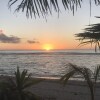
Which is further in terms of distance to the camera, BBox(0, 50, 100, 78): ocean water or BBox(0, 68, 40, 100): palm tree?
BBox(0, 50, 100, 78): ocean water

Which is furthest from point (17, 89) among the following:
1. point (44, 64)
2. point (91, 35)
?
point (44, 64)

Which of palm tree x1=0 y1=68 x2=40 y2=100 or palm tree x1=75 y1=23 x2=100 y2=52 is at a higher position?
palm tree x1=75 y1=23 x2=100 y2=52

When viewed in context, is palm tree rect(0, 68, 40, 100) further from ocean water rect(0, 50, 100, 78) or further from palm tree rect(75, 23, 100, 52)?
palm tree rect(75, 23, 100, 52)

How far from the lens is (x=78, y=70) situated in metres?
5.11

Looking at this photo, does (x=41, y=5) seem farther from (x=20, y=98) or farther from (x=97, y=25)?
(x=20, y=98)

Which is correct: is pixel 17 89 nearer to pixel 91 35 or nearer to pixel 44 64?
pixel 91 35

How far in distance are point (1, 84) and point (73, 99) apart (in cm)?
632

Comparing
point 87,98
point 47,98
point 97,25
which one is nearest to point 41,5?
point 97,25

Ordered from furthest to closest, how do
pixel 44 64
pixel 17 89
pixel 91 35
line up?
pixel 44 64 → pixel 17 89 → pixel 91 35

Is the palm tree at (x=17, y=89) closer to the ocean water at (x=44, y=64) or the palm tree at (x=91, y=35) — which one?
the ocean water at (x=44, y=64)

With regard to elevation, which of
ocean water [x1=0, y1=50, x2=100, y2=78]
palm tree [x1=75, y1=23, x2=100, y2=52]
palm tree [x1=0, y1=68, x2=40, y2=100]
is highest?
palm tree [x1=75, y1=23, x2=100, y2=52]

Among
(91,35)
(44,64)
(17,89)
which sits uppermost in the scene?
(91,35)

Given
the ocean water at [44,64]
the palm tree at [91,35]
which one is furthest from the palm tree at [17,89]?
the palm tree at [91,35]

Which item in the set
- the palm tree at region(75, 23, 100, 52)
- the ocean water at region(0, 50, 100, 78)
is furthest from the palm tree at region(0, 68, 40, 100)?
the palm tree at region(75, 23, 100, 52)
